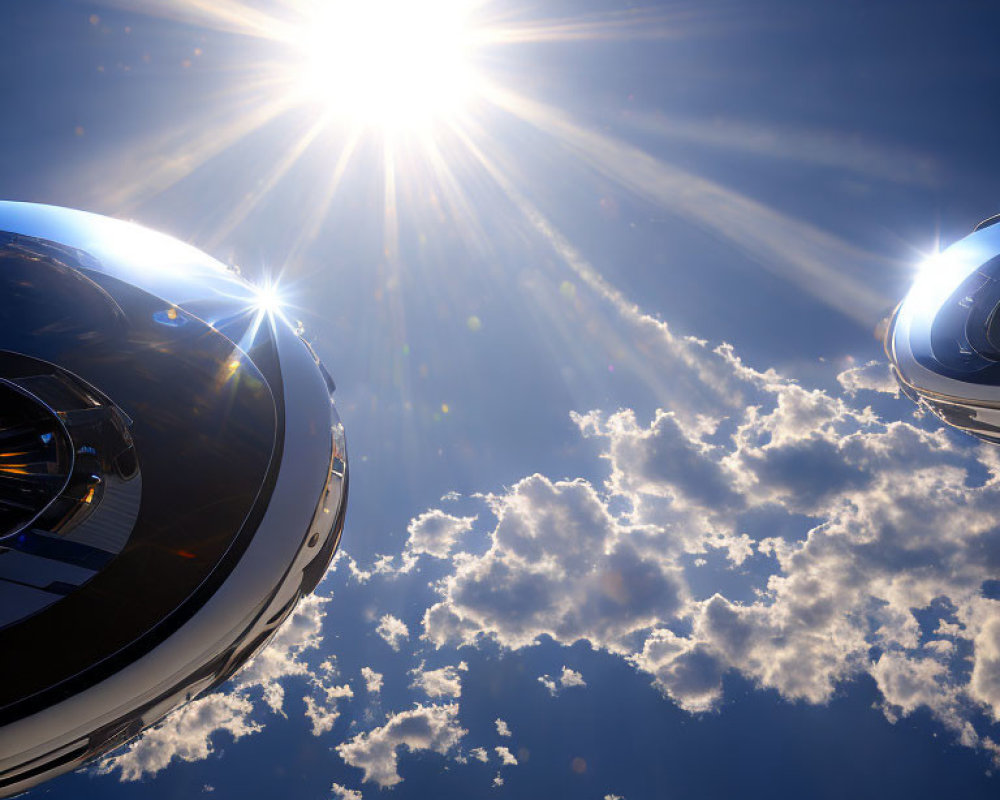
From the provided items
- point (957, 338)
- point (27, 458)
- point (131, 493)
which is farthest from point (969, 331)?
point (27, 458)

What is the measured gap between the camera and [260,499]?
2.33 m

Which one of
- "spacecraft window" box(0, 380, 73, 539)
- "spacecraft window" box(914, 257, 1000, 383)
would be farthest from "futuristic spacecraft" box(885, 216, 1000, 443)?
"spacecraft window" box(0, 380, 73, 539)

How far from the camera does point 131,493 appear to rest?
7.19ft

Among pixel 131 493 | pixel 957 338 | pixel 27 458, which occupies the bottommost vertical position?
pixel 131 493

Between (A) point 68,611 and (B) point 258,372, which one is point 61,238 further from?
(A) point 68,611

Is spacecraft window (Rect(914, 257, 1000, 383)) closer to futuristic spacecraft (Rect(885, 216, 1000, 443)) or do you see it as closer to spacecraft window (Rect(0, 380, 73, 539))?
futuristic spacecraft (Rect(885, 216, 1000, 443))

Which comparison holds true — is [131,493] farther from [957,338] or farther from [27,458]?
[957,338]

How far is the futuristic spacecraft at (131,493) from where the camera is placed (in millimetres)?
1924

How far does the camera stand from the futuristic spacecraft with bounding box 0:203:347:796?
1924 mm

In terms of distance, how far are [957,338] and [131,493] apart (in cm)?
1048

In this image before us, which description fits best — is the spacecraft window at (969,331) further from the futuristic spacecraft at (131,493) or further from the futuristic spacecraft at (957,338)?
the futuristic spacecraft at (131,493)

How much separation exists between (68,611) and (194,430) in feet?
2.84

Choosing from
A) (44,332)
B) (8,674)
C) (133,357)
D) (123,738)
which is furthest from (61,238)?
(123,738)

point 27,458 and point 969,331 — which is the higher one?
point 969,331
